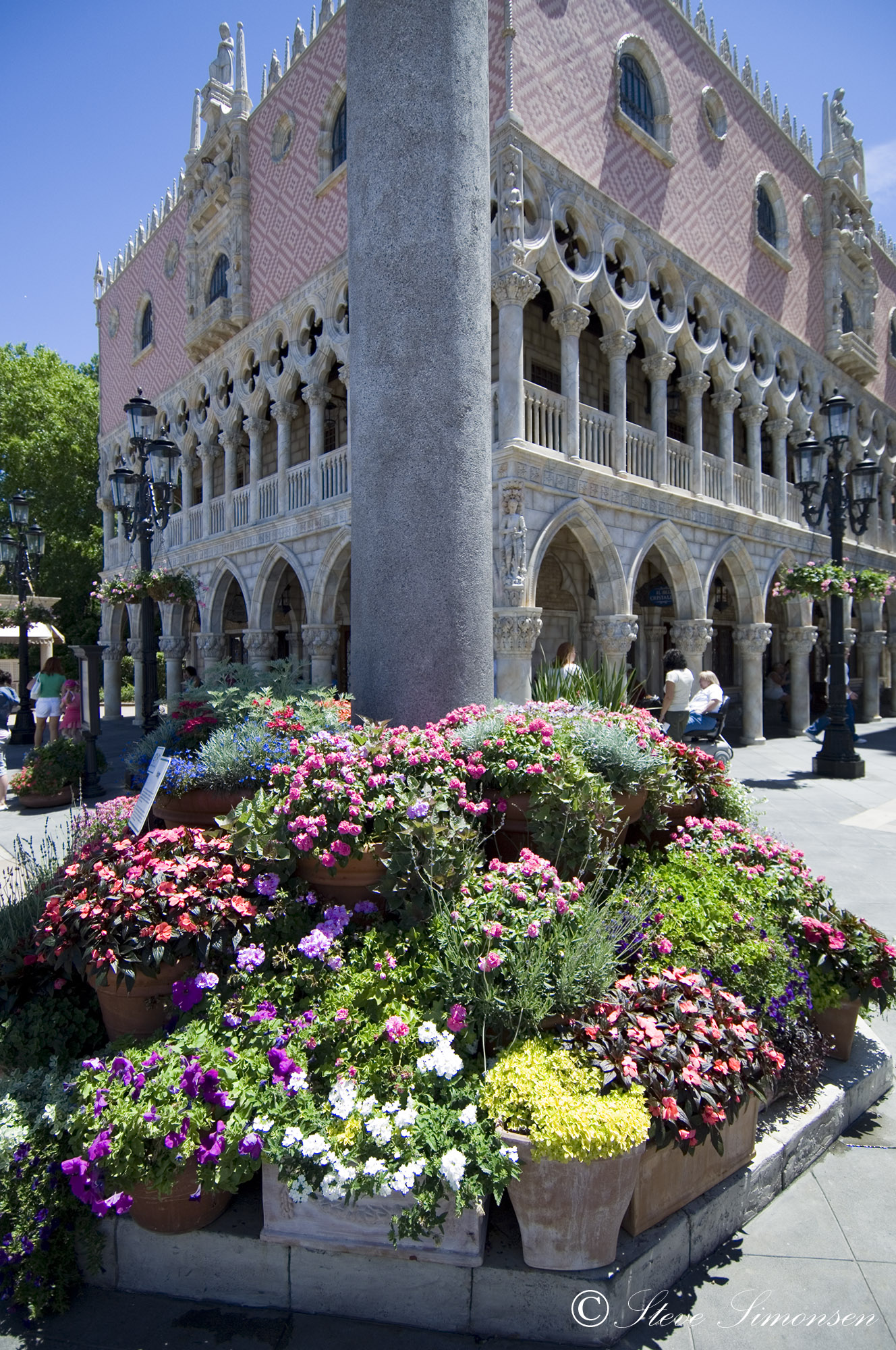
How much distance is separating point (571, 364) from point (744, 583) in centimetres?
663

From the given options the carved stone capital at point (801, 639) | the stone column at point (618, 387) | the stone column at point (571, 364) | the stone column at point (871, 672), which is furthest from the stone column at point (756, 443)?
the stone column at point (871, 672)

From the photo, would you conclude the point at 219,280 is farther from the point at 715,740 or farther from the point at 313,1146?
the point at 313,1146

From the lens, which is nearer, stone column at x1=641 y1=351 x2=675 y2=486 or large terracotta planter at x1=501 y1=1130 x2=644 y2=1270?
large terracotta planter at x1=501 y1=1130 x2=644 y2=1270

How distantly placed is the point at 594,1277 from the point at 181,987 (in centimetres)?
146

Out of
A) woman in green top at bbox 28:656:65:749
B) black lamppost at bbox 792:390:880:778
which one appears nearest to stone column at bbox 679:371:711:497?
black lamppost at bbox 792:390:880:778

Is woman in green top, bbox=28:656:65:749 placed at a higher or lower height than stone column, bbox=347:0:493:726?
lower

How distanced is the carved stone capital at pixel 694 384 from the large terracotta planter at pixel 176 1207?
1498 cm

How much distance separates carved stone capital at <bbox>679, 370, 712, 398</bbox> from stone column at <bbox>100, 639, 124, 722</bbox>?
17.9 meters

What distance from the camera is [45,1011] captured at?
8.88 feet

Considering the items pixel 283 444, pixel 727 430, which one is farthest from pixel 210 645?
pixel 727 430

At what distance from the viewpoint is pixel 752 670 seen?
15828 millimetres

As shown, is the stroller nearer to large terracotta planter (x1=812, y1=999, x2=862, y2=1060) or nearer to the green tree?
large terracotta planter (x1=812, y1=999, x2=862, y2=1060)

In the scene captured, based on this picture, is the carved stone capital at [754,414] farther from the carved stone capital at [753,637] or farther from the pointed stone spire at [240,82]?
the pointed stone spire at [240,82]

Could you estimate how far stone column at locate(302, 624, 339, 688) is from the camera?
1458cm
